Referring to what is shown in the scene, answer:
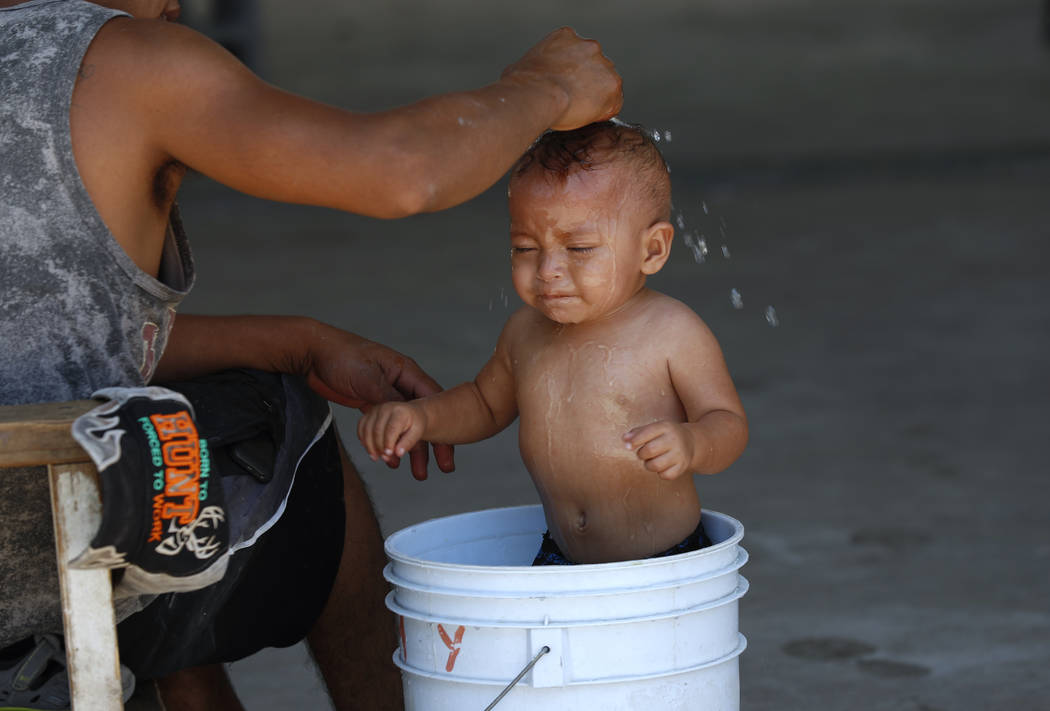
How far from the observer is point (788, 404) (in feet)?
16.3

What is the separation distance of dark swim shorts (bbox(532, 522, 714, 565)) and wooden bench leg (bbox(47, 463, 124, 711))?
735 millimetres

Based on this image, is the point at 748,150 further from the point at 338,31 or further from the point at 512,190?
the point at 512,190

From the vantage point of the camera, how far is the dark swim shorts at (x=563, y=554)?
2.08 m

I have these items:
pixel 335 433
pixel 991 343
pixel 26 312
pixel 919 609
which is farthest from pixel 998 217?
pixel 26 312

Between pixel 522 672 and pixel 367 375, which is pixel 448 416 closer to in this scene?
pixel 367 375

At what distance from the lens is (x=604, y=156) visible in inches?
81.5

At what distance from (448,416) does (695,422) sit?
0.42 meters

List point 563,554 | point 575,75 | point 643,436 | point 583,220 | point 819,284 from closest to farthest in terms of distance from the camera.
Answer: point 643,436 < point 575,75 < point 583,220 < point 563,554 < point 819,284

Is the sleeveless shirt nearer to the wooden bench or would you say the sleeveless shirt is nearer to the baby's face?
the wooden bench

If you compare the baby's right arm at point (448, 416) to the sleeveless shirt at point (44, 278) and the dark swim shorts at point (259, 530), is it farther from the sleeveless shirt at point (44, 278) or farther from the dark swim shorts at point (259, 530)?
the sleeveless shirt at point (44, 278)

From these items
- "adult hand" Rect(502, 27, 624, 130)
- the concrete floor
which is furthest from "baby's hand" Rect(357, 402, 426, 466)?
the concrete floor

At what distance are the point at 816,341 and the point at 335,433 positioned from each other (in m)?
3.86

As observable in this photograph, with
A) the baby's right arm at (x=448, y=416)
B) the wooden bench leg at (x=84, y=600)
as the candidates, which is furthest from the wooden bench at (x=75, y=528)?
the baby's right arm at (x=448, y=416)

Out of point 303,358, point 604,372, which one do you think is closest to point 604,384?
point 604,372
